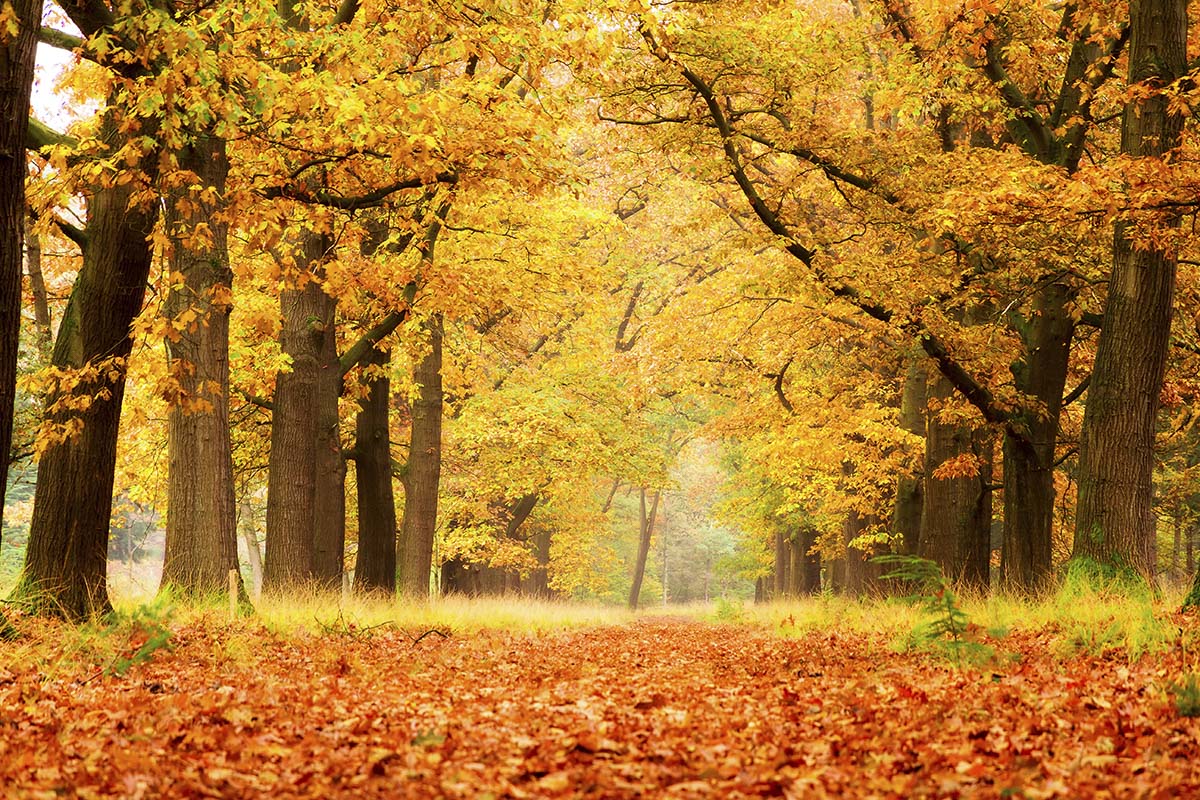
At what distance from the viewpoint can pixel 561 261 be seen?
1908 centimetres

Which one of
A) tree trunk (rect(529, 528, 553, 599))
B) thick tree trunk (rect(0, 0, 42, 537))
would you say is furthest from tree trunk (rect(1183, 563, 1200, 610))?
tree trunk (rect(529, 528, 553, 599))

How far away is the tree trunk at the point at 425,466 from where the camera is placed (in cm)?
1953

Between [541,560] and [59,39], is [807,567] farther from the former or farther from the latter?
[59,39]

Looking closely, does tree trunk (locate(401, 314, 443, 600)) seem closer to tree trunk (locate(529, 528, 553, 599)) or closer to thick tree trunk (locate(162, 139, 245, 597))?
thick tree trunk (locate(162, 139, 245, 597))

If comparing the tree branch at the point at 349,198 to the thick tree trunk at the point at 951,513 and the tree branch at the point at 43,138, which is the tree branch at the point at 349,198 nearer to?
the tree branch at the point at 43,138

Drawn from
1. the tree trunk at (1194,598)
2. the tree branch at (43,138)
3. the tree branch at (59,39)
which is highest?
the tree branch at (59,39)

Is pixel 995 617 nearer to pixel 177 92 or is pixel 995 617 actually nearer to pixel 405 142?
pixel 405 142

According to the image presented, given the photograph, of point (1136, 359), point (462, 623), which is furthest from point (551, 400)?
point (1136, 359)

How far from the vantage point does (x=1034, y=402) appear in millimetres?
14227

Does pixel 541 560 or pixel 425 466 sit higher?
pixel 425 466

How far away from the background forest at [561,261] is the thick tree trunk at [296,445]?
58mm

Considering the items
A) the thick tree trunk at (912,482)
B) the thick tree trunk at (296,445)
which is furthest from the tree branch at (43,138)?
the thick tree trunk at (912,482)

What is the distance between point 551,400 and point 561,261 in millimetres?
5600

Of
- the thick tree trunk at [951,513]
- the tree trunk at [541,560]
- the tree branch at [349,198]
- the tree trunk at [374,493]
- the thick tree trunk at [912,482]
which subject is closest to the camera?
the tree branch at [349,198]
